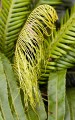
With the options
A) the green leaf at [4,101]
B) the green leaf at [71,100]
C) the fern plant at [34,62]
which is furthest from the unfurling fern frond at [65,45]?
the green leaf at [4,101]

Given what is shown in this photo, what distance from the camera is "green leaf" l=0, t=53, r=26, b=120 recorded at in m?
0.76

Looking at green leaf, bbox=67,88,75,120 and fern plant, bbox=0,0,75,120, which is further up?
fern plant, bbox=0,0,75,120

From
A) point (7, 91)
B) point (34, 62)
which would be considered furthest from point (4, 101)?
point (34, 62)

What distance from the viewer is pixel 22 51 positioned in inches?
32.4

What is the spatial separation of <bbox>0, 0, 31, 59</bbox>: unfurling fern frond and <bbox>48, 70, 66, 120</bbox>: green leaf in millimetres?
214

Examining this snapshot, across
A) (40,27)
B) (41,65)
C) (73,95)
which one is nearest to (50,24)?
(40,27)

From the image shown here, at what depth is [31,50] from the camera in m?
0.82

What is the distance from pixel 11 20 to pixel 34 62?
181 mm

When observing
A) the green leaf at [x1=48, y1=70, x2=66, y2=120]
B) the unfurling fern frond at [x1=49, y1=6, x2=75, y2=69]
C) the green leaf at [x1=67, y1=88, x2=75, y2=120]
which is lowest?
the green leaf at [x1=67, y1=88, x2=75, y2=120]

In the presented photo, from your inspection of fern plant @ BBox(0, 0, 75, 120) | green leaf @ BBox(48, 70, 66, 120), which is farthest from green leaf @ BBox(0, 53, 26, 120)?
green leaf @ BBox(48, 70, 66, 120)

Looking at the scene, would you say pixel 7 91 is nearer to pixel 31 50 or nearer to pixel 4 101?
pixel 4 101

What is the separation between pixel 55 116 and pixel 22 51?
0.24m

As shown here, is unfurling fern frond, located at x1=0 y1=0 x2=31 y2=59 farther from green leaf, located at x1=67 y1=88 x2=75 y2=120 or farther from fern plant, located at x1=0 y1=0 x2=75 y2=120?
green leaf, located at x1=67 y1=88 x2=75 y2=120

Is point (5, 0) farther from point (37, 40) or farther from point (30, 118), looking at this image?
point (30, 118)
